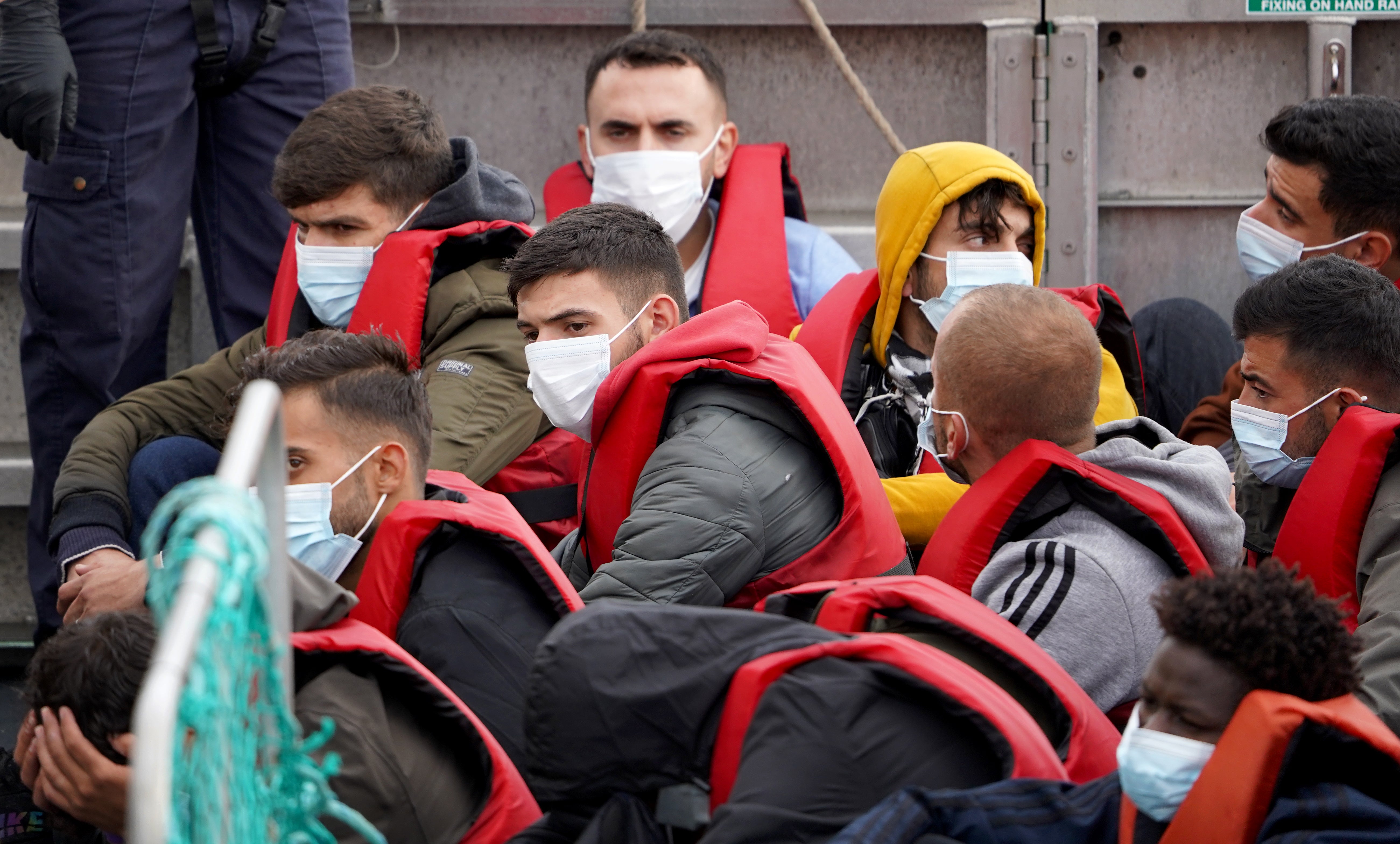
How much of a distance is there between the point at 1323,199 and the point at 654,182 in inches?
66.2

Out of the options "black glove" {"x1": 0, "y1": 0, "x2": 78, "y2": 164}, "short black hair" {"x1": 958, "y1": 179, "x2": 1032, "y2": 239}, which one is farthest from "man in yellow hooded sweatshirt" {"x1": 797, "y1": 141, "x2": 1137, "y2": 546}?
"black glove" {"x1": 0, "y1": 0, "x2": 78, "y2": 164}

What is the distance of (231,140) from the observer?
139 inches

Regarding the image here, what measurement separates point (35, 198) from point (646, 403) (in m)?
1.83

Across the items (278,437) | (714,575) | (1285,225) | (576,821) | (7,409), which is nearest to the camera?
(278,437)

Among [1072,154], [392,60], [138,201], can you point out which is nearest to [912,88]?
[1072,154]

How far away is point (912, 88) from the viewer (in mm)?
4109

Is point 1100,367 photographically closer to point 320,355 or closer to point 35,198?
point 320,355

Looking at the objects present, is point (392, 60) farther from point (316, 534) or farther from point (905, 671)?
point (905, 671)

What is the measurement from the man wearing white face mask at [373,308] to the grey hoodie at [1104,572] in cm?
125

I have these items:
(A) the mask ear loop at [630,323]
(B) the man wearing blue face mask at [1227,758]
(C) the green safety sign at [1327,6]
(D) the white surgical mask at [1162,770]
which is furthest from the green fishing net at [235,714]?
(C) the green safety sign at [1327,6]

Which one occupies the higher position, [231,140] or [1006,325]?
[231,140]

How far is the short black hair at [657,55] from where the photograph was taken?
3.76 metres

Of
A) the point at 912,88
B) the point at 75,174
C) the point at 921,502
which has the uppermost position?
the point at 912,88

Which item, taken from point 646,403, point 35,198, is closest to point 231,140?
point 35,198
